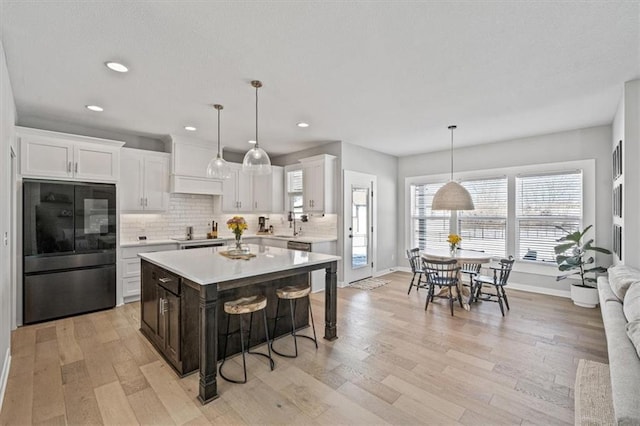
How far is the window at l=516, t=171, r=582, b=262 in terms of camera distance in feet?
16.1

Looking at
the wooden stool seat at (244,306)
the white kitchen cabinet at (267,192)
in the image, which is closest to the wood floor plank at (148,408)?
the wooden stool seat at (244,306)

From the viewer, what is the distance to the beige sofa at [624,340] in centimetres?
133

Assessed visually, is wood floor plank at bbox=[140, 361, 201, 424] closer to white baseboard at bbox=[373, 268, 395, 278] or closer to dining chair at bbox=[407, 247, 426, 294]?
dining chair at bbox=[407, 247, 426, 294]

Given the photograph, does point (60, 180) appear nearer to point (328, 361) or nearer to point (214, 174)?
point (214, 174)

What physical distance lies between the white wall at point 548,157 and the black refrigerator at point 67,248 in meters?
5.87

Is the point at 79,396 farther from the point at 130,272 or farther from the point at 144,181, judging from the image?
the point at 144,181

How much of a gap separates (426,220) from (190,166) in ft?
15.9

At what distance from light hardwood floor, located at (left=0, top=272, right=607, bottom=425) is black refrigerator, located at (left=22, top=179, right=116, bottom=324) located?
0.28 m

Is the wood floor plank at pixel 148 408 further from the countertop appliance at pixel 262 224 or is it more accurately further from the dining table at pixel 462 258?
the countertop appliance at pixel 262 224

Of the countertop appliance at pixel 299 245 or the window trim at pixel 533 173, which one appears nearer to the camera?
the window trim at pixel 533 173

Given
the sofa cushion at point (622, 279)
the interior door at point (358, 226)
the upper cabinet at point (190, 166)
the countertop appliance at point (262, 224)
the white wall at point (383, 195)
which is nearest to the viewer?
the sofa cushion at point (622, 279)

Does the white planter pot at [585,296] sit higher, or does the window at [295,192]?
the window at [295,192]

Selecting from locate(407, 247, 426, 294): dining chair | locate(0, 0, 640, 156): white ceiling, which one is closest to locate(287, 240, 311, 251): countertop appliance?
locate(407, 247, 426, 294): dining chair

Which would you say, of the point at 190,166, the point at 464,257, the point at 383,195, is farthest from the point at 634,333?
the point at 190,166
